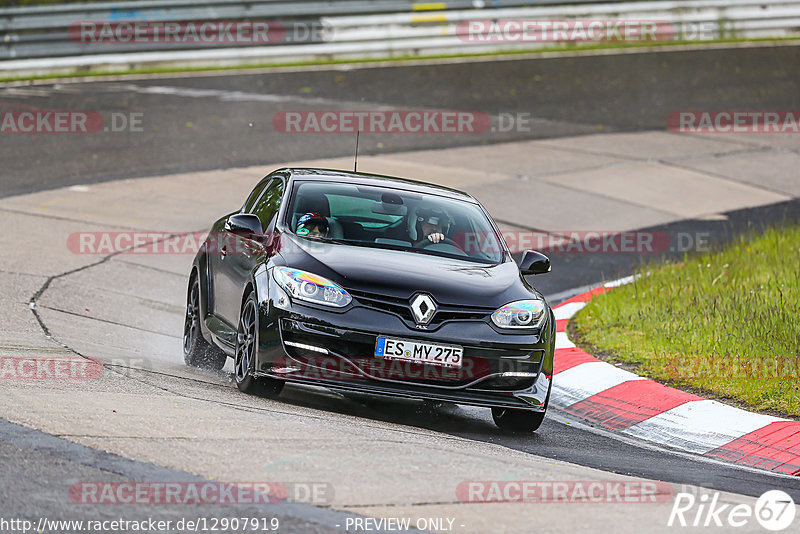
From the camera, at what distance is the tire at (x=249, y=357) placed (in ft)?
25.2

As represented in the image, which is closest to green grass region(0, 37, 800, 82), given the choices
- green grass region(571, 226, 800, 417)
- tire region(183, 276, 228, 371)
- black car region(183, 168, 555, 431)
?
green grass region(571, 226, 800, 417)

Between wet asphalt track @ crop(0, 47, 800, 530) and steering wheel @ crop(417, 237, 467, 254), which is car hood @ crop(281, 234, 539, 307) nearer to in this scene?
steering wheel @ crop(417, 237, 467, 254)

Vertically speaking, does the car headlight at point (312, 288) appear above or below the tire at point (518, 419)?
above

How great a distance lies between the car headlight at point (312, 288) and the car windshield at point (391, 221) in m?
0.65

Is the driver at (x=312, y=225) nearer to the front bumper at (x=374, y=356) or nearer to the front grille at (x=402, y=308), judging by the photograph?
the front bumper at (x=374, y=356)

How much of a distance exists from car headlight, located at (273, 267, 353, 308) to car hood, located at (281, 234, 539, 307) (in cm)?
5

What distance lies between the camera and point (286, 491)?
535 cm

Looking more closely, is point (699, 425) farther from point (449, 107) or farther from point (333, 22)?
point (333, 22)

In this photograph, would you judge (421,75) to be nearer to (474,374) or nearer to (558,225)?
(558,225)

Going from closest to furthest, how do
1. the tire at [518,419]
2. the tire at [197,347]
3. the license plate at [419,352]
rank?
the license plate at [419,352]
the tire at [518,419]
the tire at [197,347]

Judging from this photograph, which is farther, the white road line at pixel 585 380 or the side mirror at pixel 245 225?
the white road line at pixel 585 380

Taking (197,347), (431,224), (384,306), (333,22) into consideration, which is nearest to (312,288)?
(384,306)

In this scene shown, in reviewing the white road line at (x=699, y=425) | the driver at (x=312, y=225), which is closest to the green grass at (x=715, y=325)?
the white road line at (x=699, y=425)

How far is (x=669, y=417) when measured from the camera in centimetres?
818
